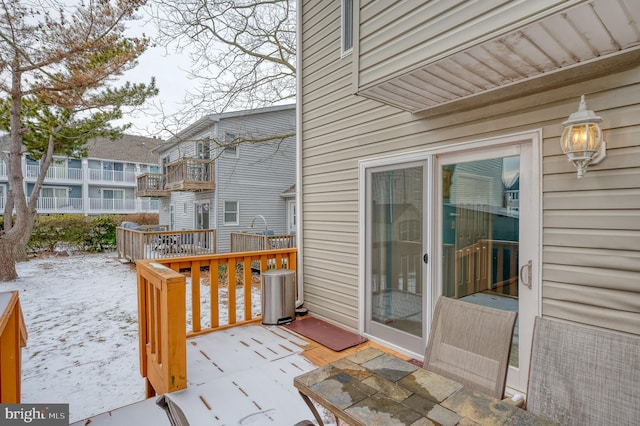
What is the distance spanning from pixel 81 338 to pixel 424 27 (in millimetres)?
5998

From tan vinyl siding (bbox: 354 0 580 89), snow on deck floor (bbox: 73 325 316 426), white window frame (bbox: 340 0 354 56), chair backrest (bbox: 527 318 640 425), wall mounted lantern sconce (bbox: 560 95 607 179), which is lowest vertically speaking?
snow on deck floor (bbox: 73 325 316 426)

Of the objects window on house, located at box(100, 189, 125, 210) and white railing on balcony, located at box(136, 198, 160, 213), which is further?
white railing on balcony, located at box(136, 198, 160, 213)

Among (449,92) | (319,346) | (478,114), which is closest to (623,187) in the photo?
(478,114)

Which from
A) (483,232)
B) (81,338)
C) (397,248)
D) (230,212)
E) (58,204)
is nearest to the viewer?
(483,232)

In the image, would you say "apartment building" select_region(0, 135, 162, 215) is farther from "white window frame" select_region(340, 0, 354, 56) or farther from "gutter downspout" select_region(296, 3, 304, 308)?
"white window frame" select_region(340, 0, 354, 56)

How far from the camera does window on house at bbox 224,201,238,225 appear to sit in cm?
1252

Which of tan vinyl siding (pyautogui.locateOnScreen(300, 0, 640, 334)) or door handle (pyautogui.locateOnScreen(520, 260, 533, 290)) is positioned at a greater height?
tan vinyl siding (pyautogui.locateOnScreen(300, 0, 640, 334))

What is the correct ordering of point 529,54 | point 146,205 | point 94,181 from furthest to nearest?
point 146,205 < point 94,181 < point 529,54

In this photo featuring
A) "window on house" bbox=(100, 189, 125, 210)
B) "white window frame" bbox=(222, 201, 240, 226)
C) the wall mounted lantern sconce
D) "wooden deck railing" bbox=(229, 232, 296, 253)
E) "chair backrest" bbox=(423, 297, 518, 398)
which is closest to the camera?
"chair backrest" bbox=(423, 297, 518, 398)

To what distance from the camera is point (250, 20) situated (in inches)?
290

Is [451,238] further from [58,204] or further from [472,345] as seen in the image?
[58,204]

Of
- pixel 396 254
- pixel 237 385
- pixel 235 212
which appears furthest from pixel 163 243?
pixel 396 254

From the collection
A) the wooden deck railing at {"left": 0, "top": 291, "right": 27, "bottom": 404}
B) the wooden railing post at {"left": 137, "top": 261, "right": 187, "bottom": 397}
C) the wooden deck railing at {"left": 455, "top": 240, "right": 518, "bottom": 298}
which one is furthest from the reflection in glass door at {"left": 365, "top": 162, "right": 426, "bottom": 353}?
the wooden deck railing at {"left": 0, "top": 291, "right": 27, "bottom": 404}

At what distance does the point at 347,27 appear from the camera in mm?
4102
